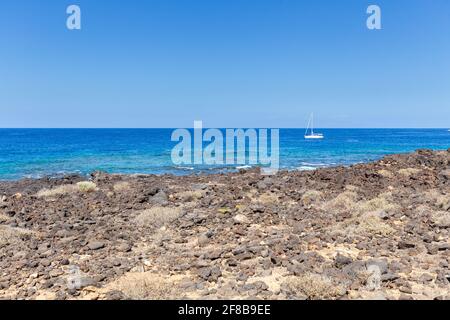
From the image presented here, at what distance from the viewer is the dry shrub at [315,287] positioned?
5.55 meters

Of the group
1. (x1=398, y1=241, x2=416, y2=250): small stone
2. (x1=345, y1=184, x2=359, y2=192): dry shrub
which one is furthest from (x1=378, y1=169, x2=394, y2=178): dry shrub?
(x1=398, y1=241, x2=416, y2=250): small stone

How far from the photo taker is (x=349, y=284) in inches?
233

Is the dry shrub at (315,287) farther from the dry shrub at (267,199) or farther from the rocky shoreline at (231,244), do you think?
the dry shrub at (267,199)

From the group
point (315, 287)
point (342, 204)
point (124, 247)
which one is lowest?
point (124, 247)

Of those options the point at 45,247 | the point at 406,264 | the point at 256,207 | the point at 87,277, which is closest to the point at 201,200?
the point at 256,207

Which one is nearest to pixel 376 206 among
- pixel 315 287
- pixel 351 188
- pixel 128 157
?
pixel 351 188

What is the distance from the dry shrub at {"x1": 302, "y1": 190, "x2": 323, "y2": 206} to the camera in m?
12.3

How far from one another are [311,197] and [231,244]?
547 cm

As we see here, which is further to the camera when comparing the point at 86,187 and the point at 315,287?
the point at 86,187

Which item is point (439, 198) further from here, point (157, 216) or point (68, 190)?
point (68, 190)

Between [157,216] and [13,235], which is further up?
[157,216]

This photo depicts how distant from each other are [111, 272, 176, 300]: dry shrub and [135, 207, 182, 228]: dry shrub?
3623mm

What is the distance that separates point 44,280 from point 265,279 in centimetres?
406

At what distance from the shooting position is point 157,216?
34.5 ft
